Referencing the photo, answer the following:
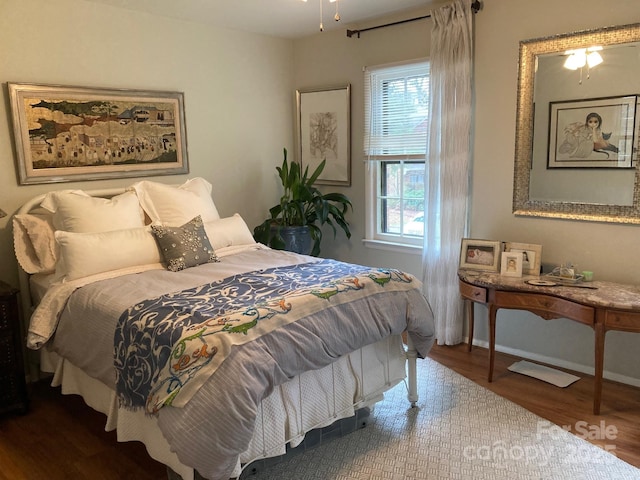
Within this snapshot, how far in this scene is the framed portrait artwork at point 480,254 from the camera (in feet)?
11.1

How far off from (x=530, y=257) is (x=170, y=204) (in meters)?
2.40

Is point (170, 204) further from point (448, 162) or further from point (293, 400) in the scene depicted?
point (448, 162)

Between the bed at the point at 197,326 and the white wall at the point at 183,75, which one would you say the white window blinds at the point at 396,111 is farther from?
the bed at the point at 197,326

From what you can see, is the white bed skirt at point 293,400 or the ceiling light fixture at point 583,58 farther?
the ceiling light fixture at point 583,58

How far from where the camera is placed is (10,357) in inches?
114

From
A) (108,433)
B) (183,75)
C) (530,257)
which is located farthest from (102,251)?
(530,257)

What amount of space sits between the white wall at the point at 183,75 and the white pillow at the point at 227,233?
740mm

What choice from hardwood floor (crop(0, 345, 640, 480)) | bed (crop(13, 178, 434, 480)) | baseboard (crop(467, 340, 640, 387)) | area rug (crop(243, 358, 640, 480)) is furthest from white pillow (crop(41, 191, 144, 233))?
baseboard (crop(467, 340, 640, 387))

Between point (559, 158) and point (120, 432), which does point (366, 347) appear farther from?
point (559, 158)

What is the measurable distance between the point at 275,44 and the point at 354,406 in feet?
11.2

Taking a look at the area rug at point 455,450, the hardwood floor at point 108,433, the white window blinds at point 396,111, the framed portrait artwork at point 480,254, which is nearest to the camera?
the area rug at point 455,450

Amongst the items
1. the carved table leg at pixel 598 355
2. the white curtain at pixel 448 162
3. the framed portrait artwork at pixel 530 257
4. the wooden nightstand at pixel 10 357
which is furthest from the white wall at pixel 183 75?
the carved table leg at pixel 598 355

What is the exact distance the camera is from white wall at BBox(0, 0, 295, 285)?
3246 mm

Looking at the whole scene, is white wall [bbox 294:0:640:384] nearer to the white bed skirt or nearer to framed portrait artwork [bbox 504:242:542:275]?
framed portrait artwork [bbox 504:242:542:275]
